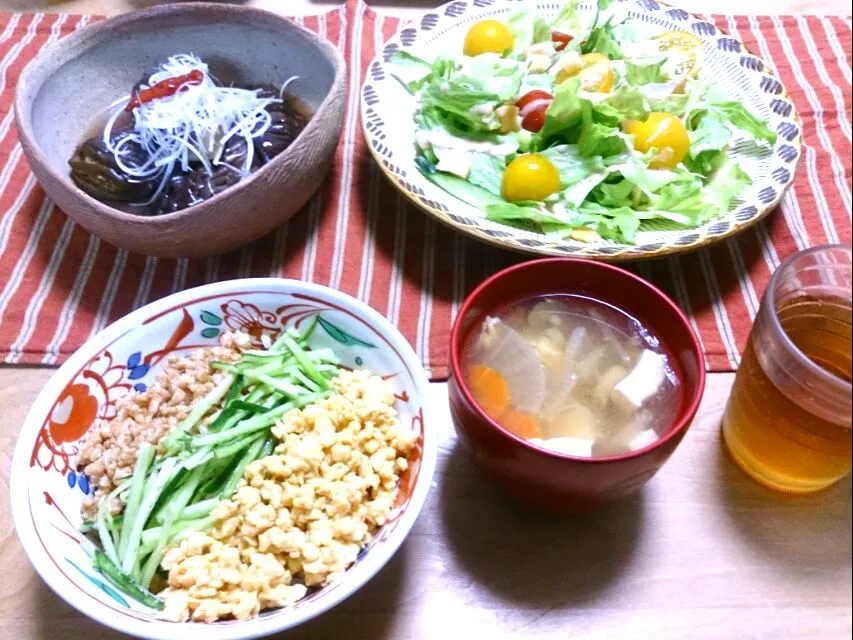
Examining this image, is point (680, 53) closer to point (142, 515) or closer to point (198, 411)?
point (198, 411)

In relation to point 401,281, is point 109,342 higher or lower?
higher

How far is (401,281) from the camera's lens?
3.60ft

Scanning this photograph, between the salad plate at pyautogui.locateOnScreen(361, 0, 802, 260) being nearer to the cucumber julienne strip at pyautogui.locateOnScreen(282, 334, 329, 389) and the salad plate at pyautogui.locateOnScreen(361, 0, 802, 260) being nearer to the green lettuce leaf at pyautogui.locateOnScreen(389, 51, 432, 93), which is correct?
the green lettuce leaf at pyautogui.locateOnScreen(389, 51, 432, 93)

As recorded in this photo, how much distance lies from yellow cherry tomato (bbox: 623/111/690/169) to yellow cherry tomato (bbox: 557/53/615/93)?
0.39 feet

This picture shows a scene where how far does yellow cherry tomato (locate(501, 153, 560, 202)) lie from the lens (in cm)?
111

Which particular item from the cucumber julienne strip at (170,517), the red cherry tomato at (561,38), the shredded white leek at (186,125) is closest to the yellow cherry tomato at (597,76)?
the red cherry tomato at (561,38)

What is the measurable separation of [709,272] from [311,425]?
663 millimetres

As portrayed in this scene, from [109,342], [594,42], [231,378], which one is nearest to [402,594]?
[231,378]

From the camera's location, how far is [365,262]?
1129mm

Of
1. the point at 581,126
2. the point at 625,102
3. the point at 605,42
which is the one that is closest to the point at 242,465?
the point at 581,126

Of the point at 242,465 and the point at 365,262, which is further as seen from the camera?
the point at 365,262

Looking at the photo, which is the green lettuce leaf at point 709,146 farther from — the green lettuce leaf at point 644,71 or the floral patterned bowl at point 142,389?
the floral patterned bowl at point 142,389

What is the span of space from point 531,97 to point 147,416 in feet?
2.72

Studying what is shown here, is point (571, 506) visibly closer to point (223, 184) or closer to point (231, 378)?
point (231, 378)
